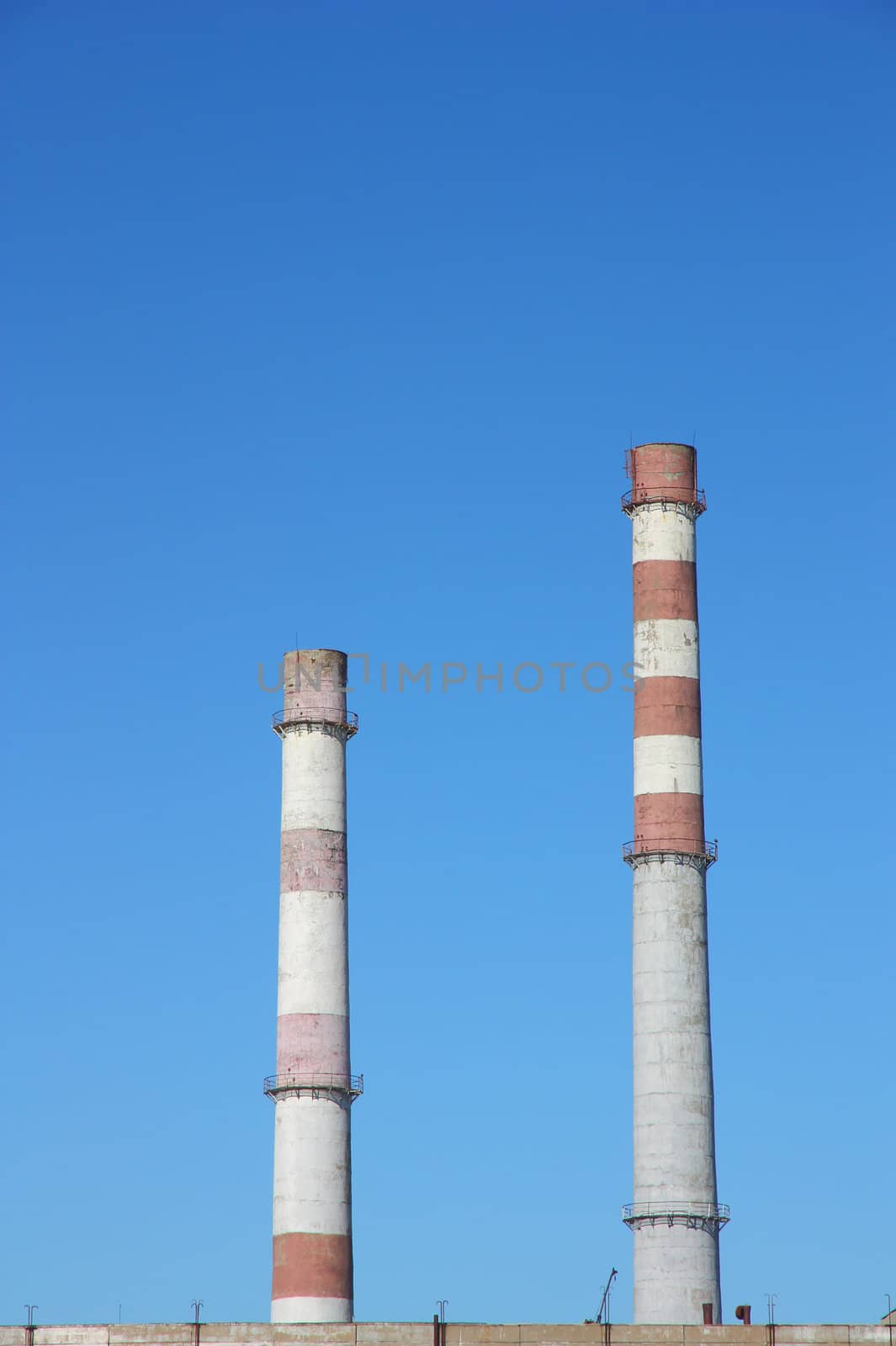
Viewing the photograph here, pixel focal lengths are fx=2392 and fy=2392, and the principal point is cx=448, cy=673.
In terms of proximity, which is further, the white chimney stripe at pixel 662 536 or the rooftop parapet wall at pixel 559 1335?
the white chimney stripe at pixel 662 536

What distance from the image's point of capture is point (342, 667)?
61500 millimetres

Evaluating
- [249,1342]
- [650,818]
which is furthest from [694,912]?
[249,1342]

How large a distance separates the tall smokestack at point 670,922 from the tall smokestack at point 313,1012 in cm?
749

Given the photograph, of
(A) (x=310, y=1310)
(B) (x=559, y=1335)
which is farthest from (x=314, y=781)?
(B) (x=559, y=1335)

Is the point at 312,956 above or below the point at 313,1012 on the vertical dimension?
above

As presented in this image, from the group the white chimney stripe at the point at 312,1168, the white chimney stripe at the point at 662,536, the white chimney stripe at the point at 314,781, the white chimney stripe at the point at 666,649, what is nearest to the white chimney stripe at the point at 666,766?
the white chimney stripe at the point at 666,649

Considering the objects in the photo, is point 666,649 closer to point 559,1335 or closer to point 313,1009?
point 313,1009

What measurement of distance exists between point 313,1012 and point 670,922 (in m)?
9.18

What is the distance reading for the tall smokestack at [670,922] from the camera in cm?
5338

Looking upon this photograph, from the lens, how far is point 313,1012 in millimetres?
58250

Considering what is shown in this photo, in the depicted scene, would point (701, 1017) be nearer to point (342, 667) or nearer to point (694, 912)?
point (694, 912)

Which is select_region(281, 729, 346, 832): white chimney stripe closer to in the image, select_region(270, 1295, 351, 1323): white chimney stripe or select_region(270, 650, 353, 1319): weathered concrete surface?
select_region(270, 650, 353, 1319): weathered concrete surface

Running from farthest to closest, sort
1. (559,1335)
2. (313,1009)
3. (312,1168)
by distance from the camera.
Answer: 1. (313,1009)
2. (312,1168)
3. (559,1335)

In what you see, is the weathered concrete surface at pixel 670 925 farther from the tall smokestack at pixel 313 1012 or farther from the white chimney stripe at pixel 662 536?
the tall smokestack at pixel 313 1012
